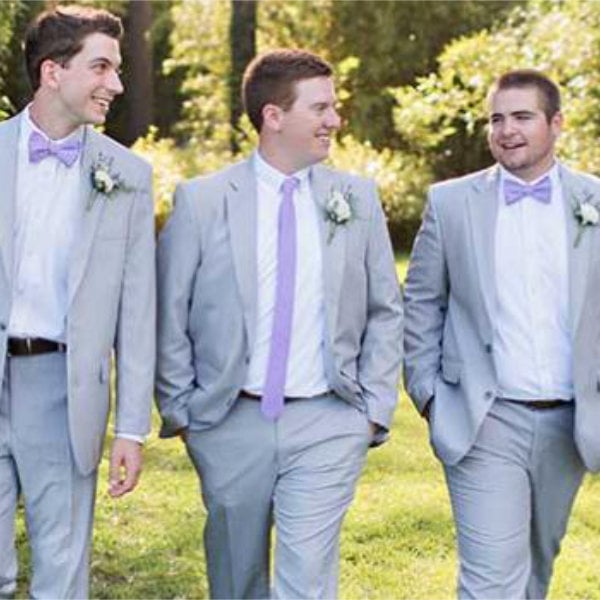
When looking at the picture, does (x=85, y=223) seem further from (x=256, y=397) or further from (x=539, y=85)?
(x=539, y=85)

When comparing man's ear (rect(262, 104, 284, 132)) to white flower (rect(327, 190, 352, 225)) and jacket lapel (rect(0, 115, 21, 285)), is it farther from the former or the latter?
jacket lapel (rect(0, 115, 21, 285))

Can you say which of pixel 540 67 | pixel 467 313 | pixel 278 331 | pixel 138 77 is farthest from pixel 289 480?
pixel 138 77

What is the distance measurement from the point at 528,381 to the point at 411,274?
0.61m

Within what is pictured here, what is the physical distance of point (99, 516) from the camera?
780 cm

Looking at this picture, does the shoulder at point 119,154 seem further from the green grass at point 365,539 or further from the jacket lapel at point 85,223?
the green grass at point 365,539

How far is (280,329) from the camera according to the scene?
483cm

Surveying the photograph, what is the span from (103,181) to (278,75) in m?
0.77

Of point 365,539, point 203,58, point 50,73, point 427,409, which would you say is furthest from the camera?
point 203,58

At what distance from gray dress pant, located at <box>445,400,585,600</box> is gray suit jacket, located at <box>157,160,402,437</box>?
379 millimetres

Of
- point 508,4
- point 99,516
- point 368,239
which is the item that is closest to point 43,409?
point 368,239

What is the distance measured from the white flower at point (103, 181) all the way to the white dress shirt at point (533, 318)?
1389mm

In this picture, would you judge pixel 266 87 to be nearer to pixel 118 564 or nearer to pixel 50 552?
pixel 50 552

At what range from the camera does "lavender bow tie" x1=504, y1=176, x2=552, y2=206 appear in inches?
201

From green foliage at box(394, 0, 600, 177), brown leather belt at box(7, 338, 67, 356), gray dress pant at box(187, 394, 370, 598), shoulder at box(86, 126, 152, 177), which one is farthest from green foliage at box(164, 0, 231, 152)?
brown leather belt at box(7, 338, 67, 356)
